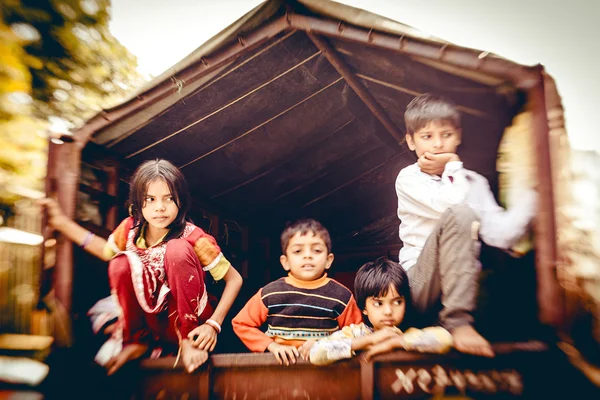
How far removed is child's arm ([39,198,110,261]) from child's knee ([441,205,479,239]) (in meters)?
2.04

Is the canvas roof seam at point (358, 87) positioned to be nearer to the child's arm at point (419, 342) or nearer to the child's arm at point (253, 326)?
the child's arm at point (253, 326)

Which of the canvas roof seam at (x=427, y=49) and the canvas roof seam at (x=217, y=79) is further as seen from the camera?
the canvas roof seam at (x=217, y=79)

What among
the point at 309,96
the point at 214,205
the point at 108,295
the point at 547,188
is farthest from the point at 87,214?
the point at 547,188

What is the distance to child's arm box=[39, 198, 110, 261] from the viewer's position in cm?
289

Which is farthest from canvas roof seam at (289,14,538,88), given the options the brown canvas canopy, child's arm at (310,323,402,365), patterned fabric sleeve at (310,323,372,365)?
patterned fabric sleeve at (310,323,372,365)

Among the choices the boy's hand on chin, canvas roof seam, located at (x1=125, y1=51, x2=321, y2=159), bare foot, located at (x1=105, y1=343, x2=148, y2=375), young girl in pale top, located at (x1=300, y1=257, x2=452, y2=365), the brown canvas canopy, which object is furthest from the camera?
canvas roof seam, located at (x1=125, y1=51, x2=321, y2=159)

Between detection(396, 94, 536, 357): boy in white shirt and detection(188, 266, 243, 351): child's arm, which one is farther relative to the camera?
detection(188, 266, 243, 351): child's arm

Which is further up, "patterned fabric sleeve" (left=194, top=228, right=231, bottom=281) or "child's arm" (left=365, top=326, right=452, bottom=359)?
"patterned fabric sleeve" (left=194, top=228, right=231, bottom=281)

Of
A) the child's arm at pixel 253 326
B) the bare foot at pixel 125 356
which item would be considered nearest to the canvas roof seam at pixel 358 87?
the child's arm at pixel 253 326

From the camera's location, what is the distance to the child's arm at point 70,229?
2891 mm

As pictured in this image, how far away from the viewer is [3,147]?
3.24 metres

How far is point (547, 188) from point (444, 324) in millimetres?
826

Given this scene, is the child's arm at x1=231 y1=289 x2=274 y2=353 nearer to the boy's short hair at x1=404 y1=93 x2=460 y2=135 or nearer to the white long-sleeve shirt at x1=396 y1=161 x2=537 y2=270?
the white long-sleeve shirt at x1=396 y1=161 x2=537 y2=270

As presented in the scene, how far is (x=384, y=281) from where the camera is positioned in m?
2.70
